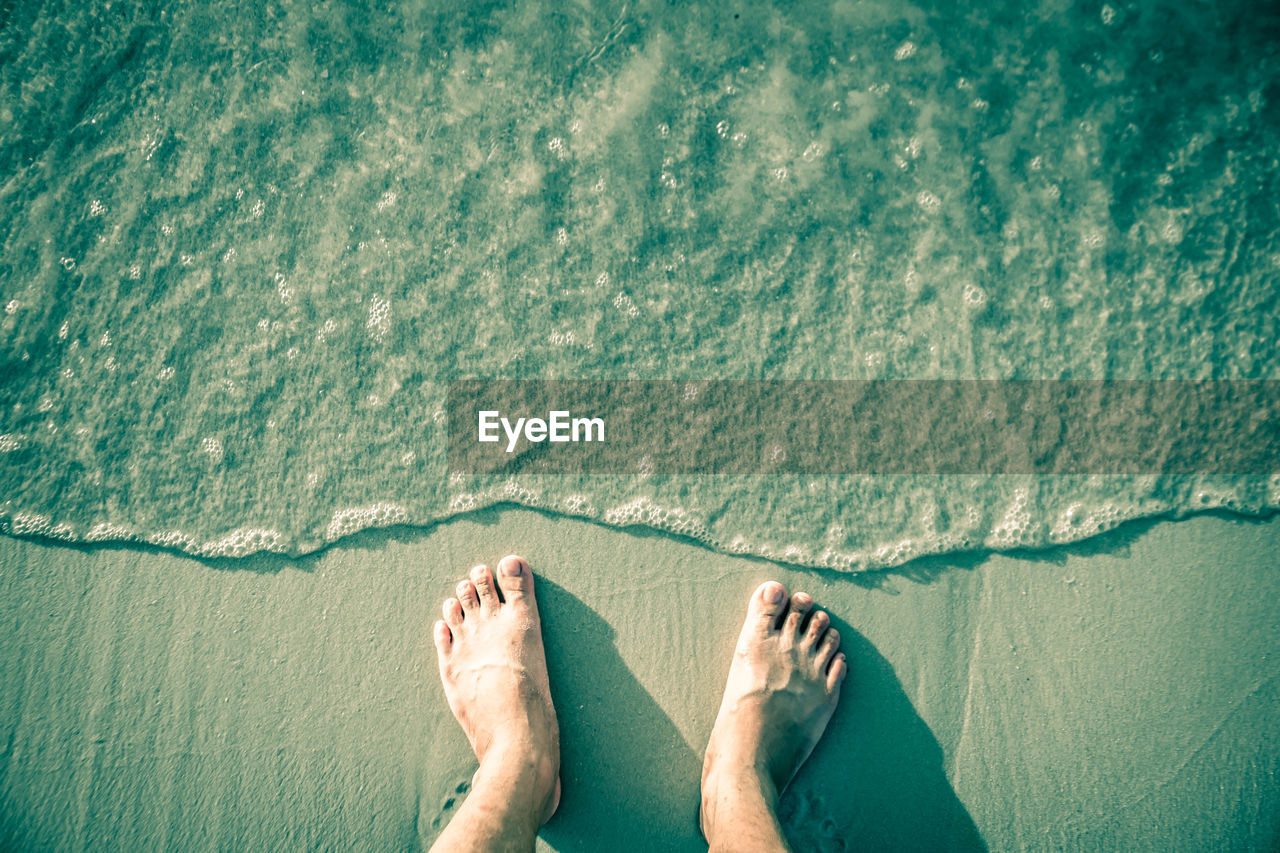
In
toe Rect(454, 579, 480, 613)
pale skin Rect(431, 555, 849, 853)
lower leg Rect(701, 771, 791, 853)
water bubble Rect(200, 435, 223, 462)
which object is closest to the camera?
lower leg Rect(701, 771, 791, 853)

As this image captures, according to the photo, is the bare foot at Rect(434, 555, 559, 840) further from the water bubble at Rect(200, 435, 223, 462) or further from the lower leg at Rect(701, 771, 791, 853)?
the water bubble at Rect(200, 435, 223, 462)

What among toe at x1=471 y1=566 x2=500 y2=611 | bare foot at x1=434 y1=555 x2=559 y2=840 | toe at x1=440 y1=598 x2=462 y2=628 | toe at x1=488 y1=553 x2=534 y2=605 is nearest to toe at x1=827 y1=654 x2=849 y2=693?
bare foot at x1=434 y1=555 x2=559 y2=840

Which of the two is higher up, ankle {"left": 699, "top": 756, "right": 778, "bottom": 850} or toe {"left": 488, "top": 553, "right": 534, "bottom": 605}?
toe {"left": 488, "top": 553, "right": 534, "bottom": 605}

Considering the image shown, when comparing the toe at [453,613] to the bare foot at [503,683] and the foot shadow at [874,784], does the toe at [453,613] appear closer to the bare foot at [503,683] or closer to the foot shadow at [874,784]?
the bare foot at [503,683]

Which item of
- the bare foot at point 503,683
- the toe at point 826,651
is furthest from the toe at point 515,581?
the toe at point 826,651

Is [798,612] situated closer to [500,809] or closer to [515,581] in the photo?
[515,581]

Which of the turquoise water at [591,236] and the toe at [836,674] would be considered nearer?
the toe at [836,674]
